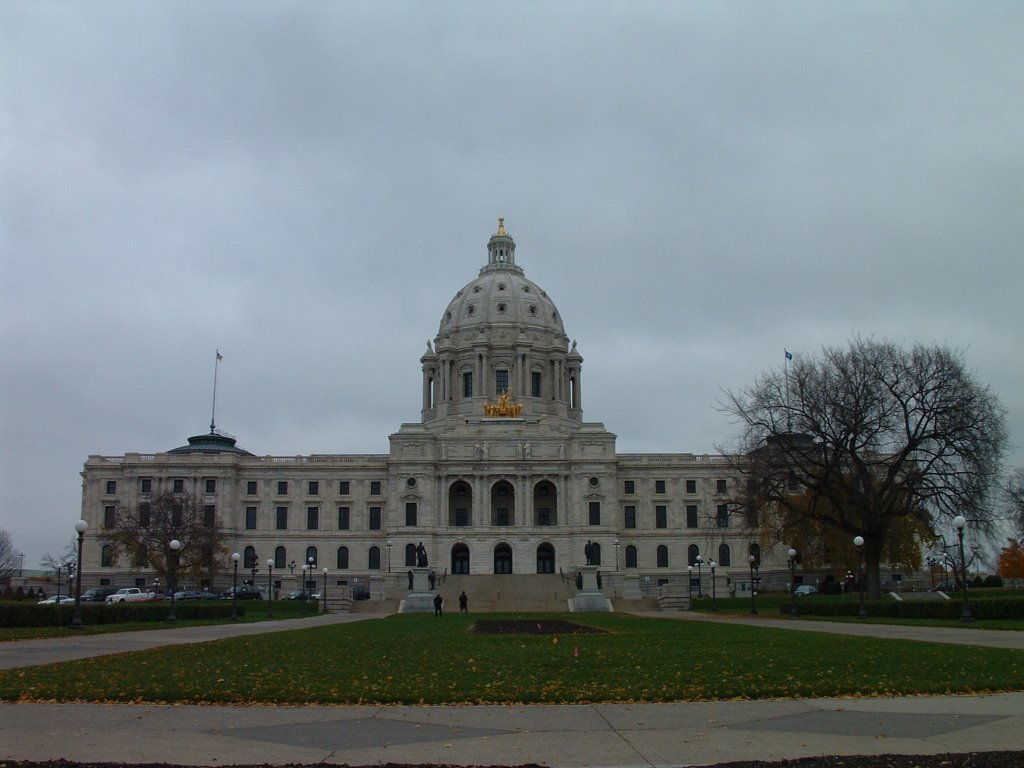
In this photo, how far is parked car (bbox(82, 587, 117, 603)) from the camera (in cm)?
9412

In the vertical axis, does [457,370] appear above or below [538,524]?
above

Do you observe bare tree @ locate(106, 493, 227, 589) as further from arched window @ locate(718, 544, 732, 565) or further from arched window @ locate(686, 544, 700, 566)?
arched window @ locate(718, 544, 732, 565)

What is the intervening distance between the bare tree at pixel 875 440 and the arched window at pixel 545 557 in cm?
5413

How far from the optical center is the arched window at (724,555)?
371ft

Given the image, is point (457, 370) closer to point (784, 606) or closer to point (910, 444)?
point (784, 606)

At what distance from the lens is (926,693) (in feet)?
49.6

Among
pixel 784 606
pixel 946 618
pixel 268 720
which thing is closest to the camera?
pixel 268 720

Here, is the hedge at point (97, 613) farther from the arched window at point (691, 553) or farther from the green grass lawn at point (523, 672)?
the arched window at point (691, 553)

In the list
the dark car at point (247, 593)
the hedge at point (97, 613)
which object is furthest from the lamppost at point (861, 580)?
the dark car at point (247, 593)

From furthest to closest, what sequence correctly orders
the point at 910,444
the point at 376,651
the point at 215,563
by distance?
the point at 215,563, the point at 910,444, the point at 376,651

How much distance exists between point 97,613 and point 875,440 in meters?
40.5

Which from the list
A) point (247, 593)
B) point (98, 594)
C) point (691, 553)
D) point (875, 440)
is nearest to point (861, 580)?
point (875, 440)

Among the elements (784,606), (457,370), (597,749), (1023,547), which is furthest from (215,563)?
(597,749)

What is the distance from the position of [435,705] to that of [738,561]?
338 ft
